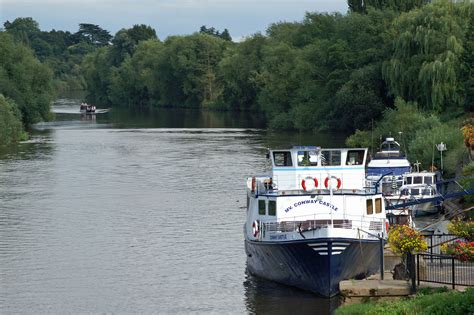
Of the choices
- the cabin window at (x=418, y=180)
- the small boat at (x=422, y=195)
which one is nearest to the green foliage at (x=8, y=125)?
the cabin window at (x=418, y=180)

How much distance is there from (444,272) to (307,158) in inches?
450

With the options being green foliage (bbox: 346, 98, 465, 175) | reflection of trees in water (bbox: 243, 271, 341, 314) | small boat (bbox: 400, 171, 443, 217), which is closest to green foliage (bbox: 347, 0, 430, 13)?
green foliage (bbox: 346, 98, 465, 175)

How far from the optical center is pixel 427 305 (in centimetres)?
2780

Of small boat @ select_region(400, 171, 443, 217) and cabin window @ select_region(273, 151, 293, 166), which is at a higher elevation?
cabin window @ select_region(273, 151, 293, 166)

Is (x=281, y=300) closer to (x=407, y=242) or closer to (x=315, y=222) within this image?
(x=315, y=222)

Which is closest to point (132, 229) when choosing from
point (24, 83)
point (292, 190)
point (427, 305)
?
point (292, 190)

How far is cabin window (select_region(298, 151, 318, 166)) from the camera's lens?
42.8 metres

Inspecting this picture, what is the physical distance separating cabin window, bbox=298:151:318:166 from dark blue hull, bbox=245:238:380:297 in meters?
4.10

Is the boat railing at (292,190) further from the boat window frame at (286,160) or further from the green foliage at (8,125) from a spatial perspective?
the green foliage at (8,125)

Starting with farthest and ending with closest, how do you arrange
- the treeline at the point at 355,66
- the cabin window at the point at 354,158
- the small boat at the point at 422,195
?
the treeline at the point at 355,66 < the small boat at the point at 422,195 < the cabin window at the point at 354,158

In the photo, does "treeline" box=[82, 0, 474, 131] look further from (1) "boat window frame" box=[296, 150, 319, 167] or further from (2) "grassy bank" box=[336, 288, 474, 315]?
(2) "grassy bank" box=[336, 288, 474, 315]

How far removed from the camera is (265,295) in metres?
A: 40.5

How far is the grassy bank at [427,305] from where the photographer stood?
25.6 m

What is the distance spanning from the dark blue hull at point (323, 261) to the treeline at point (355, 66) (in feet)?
171
